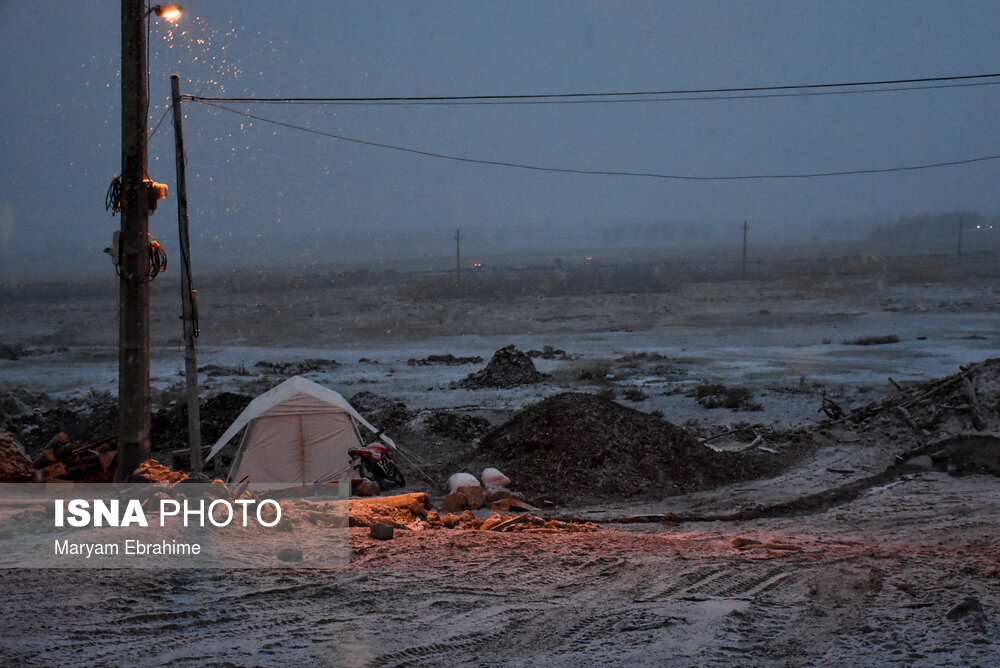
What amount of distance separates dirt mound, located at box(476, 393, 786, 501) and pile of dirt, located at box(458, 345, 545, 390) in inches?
400

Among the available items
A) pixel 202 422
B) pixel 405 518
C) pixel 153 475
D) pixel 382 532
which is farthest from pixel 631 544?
pixel 202 422

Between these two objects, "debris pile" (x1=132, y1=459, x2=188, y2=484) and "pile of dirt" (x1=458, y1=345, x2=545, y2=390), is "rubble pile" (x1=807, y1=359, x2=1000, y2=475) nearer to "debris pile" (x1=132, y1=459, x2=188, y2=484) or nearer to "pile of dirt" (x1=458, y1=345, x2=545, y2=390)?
"pile of dirt" (x1=458, y1=345, x2=545, y2=390)

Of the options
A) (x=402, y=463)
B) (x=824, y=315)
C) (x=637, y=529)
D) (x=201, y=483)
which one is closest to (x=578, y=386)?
(x=402, y=463)

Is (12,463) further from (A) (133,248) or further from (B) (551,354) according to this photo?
(B) (551,354)

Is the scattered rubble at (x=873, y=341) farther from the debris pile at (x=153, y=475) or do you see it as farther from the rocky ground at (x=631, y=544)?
the debris pile at (x=153, y=475)

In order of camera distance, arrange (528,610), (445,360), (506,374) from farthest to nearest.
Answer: (445,360)
(506,374)
(528,610)

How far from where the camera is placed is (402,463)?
1550 cm

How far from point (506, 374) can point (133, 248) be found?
16.8 meters

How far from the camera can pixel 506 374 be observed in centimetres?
2639

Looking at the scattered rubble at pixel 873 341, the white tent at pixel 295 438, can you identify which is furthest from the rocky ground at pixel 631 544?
the scattered rubble at pixel 873 341

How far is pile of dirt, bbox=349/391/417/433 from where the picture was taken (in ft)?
61.4

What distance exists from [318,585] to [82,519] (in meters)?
3.09

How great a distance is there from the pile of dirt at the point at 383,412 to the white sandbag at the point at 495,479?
513 cm

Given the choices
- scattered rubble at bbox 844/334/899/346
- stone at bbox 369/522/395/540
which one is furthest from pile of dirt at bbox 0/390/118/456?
scattered rubble at bbox 844/334/899/346
